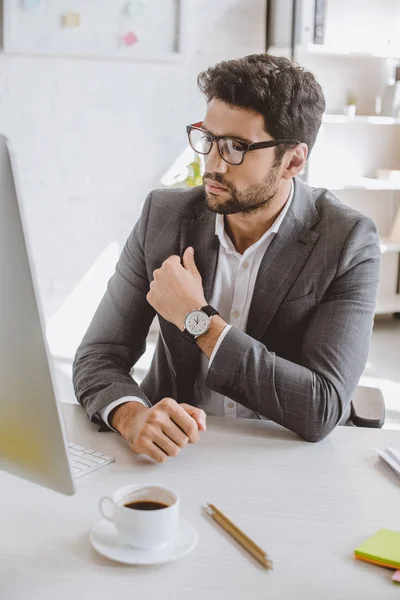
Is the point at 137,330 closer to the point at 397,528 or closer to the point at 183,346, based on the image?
the point at 183,346

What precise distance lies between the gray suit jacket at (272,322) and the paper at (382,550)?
37cm

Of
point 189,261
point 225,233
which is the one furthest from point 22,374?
point 225,233

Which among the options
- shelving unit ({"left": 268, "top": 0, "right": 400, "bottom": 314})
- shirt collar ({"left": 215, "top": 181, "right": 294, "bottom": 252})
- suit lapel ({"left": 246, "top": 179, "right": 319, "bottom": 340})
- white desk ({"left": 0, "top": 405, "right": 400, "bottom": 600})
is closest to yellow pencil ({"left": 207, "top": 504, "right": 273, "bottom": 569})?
white desk ({"left": 0, "top": 405, "right": 400, "bottom": 600})

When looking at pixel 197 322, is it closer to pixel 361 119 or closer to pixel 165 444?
pixel 165 444

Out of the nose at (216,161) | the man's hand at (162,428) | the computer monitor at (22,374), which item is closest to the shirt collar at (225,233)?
the nose at (216,161)

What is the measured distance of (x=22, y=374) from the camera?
779 mm

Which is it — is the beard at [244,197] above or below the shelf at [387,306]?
above

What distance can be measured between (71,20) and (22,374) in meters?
3.54

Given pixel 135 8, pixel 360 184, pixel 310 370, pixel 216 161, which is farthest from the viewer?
pixel 360 184

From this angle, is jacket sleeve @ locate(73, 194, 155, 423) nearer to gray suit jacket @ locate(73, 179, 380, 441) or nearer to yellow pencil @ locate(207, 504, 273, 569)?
gray suit jacket @ locate(73, 179, 380, 441)

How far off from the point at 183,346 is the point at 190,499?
624 mm

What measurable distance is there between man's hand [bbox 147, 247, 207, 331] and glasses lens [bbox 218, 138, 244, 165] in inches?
9.6

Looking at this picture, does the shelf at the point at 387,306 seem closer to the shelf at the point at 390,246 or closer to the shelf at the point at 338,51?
the shelf at the point at 390,246

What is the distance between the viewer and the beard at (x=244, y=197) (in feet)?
5.46
